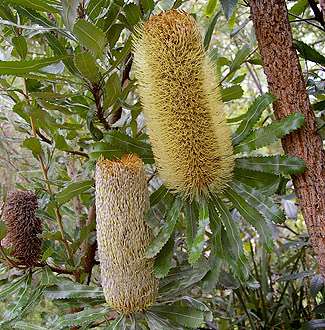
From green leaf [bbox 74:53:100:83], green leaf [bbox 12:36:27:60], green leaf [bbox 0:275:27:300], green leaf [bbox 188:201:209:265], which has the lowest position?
green leaf [bbox 0:275:27:300]

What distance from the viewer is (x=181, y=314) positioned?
27.5 inches

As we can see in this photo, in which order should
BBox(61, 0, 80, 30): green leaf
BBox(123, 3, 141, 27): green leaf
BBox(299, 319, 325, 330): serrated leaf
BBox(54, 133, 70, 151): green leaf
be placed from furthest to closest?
BBox(299, 319, 325, 330): serrated leaf
BBox(54, 133, 70, 151): green leaf
BBox(123, 3, 141, 27): green leaf
BBox(61, 0, 80, 30): green leaf

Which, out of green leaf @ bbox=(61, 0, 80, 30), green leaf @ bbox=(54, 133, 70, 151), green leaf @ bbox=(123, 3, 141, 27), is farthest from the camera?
green leaf @ bbox=(54, 133, 70, 151)

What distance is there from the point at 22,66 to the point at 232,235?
1.04 ft

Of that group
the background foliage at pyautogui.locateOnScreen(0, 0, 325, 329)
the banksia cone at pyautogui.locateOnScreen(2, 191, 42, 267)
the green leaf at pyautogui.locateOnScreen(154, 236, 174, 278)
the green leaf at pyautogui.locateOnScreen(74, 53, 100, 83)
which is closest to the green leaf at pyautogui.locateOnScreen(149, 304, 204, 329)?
the background foliage at pyautogui.locateOnScreen(0, 0, 325, 329)

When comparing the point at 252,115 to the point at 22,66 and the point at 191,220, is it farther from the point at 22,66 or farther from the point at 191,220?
the point at 22,66

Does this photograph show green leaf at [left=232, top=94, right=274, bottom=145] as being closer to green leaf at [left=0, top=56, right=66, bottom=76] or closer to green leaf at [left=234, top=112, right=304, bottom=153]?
green leaf at [left=234, top=112, right=304, bottom=153]

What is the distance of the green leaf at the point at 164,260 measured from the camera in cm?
60

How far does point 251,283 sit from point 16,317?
0.36 metres

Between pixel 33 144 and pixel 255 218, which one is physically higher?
pixel 33 144

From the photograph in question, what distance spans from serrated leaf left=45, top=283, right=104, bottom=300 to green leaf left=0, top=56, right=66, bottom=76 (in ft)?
1.08

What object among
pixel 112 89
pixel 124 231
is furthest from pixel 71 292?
pixel 112 89

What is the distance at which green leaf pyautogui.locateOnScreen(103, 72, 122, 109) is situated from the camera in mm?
621

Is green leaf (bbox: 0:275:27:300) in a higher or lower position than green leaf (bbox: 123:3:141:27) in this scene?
lower
